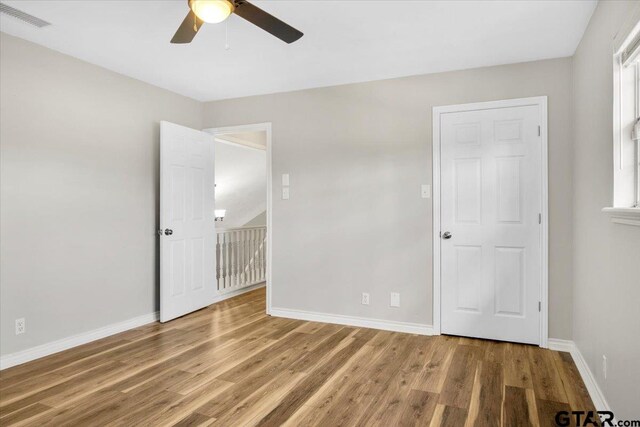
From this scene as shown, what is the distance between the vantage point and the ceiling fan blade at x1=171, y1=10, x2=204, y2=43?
212cm

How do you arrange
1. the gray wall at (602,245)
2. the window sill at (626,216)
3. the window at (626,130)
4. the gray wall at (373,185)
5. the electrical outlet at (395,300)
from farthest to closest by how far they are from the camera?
the electrical outlet at (395,300) → the gray wall at (373,185) → the window at (626,130) → the gray wall at (602,245) → the window sill at (626,216)

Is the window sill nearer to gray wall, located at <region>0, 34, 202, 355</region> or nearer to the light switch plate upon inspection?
the light switch plate

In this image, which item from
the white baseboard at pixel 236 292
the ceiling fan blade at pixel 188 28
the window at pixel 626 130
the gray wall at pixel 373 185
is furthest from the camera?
the white baseboard at pixel 236 292

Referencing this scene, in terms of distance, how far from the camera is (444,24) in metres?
2.79

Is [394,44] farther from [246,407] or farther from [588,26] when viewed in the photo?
[246,407]

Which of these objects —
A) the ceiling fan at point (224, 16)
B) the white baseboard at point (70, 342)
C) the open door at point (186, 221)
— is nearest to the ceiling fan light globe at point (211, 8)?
the ceiling fan at point (224, 16)

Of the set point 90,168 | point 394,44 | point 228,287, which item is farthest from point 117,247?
point 394,44

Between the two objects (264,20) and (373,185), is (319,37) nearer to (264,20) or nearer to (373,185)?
(264,20)

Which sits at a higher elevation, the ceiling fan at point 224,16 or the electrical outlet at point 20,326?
the ceiling fan at point 224,16

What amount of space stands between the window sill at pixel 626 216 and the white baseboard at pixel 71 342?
12.9 ft

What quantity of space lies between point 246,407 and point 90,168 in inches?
99.2

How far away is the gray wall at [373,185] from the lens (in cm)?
335

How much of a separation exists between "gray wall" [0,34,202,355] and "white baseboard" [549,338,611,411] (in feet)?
12.6

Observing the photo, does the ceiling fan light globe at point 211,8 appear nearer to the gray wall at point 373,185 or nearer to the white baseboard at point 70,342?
the gray wall at point 373,185
